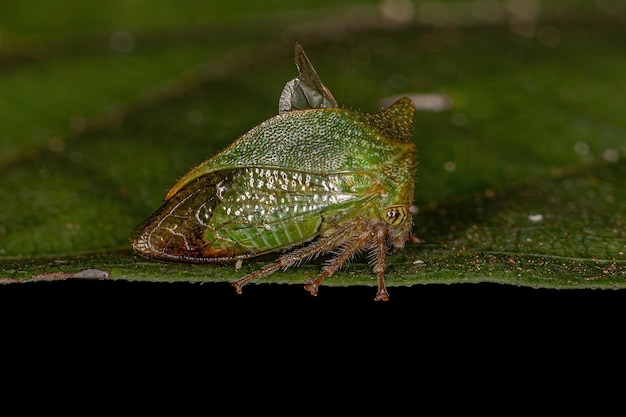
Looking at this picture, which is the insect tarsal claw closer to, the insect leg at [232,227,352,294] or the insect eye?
the insect leg at [232,227,352,294]

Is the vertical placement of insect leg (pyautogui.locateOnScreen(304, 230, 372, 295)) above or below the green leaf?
below

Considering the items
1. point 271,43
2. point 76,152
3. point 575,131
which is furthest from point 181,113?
point 575,131

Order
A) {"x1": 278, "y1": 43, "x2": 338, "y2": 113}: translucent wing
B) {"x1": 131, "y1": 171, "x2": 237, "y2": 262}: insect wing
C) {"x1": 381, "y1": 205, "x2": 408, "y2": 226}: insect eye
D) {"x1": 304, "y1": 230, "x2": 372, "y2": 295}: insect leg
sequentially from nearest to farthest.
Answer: {"x1": 304, "y1": 230, "x2": 372, "y2": 295}: insect leg, {"x1": 131, "y1": 171, "x2": 237, "y2": 262}: insect wing, {"x1": 381, "y1": 205, "x2": 408, "y2": 226}: insect eye, {"x1": 278, "y1": 43, "x2": 338, "y2": 113}: translucent wing

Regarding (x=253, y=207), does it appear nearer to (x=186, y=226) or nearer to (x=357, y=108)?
Answer: (x=186, y=226)

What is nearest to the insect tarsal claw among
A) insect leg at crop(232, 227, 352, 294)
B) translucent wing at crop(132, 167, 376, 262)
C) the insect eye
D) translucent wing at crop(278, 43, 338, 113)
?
insect leg at crop(232, 227, 352, 294)

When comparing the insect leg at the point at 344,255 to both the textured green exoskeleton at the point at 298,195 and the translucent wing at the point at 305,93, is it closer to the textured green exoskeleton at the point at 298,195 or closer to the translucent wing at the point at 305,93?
the textured green exoskeleton at the point at 298,195

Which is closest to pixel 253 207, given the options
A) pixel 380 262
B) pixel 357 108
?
pixel 380 262

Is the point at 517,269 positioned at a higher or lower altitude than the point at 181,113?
lower

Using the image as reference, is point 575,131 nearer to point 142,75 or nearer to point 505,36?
point 505,36
